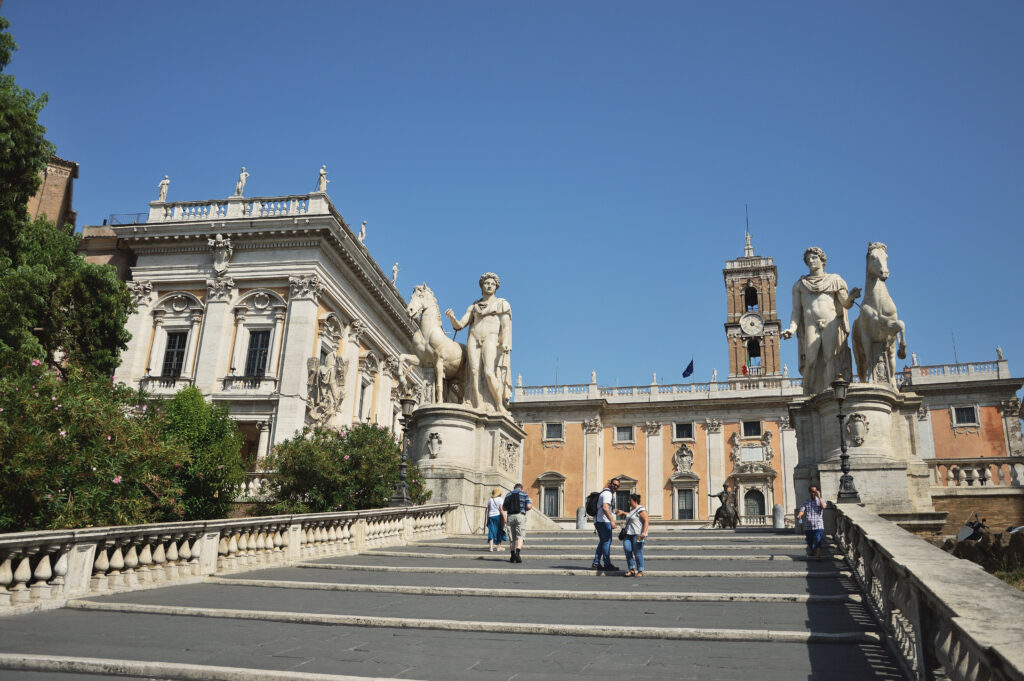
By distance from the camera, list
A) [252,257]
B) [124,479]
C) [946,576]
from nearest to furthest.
Answer: 1. [946,576]
2. [124,479]
3. [252,257]

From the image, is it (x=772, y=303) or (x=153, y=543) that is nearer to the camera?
(x=153, y=543)

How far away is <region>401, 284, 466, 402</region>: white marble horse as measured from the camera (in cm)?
1798


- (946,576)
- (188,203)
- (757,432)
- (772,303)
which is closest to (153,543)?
(946,576)

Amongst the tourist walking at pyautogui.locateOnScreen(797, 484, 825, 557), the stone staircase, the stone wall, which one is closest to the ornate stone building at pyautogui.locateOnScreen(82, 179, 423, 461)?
the stone staircase

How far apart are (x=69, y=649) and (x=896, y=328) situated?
15259mm

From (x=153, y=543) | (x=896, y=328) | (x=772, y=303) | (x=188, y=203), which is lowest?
(x=153, y=543)

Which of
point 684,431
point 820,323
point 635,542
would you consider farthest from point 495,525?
point 684,431

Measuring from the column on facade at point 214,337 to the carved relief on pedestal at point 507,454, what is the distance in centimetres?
1688

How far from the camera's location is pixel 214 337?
3181 centimetres

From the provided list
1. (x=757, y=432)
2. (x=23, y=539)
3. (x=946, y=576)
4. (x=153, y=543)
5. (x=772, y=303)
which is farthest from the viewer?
(x=772, y=303)

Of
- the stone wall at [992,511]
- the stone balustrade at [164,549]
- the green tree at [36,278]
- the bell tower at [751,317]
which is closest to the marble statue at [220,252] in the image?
the green tree at [36,278]

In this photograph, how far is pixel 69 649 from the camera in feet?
18.3

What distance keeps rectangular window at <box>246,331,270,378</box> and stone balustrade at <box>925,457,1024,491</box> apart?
25168 millimetres

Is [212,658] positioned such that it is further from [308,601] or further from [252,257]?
[252,257]
